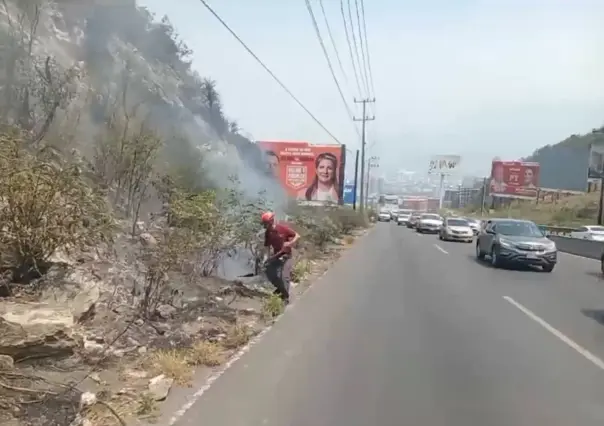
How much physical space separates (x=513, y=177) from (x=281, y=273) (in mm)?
66530

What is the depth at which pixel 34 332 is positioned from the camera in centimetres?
634

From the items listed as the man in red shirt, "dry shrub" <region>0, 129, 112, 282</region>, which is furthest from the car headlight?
"dry shrub" <region>0, 129, 112, 282</region>

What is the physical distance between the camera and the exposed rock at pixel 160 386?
6109mm

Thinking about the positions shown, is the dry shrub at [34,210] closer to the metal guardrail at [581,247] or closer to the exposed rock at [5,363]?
the exposed rock at [5,363]

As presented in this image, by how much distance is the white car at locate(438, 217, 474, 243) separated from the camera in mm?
37719

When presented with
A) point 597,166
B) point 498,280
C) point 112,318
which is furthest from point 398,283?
point 597,166

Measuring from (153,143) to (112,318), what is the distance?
25.3ft

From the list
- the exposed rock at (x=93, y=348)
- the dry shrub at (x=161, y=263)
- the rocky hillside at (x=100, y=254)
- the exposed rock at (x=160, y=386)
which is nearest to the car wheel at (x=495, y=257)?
the rocky hillside at (x=100, y=254)

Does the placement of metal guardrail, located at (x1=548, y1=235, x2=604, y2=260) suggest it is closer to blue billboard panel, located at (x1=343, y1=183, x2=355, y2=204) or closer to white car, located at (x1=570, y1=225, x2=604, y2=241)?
white car, located at (x1=570, y1=225, x2=604, y2=241)

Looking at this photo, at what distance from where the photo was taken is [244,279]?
14.1 m

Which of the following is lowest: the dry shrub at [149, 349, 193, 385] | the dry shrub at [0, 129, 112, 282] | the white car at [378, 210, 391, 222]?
the white car at [378, 210, 391, 222]

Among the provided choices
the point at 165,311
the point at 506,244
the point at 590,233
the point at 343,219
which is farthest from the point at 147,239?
the point at 590,233

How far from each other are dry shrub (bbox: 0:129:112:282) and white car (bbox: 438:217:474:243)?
31.7 m

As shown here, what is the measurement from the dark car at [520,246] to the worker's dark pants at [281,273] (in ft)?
34.0
